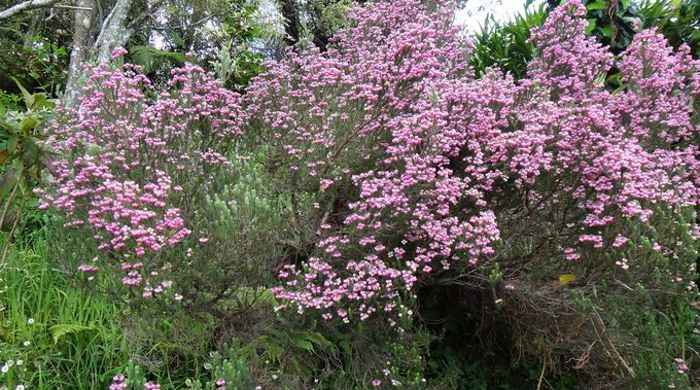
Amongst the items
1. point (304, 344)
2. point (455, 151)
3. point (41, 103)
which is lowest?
point (304, 344)

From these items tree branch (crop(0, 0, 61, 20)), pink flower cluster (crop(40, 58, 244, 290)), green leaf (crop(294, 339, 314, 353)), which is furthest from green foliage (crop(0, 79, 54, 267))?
green leaf (crop(294, 339, 314, 353))

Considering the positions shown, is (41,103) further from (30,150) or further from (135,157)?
(135,157)

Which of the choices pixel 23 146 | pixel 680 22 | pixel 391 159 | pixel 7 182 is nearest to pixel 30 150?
pixel 23 146

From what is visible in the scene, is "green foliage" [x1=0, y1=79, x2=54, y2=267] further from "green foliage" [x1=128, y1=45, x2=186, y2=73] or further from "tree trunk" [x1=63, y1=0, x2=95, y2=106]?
"green foliage" [x1=128, y1=45, x2=186, y2=73]

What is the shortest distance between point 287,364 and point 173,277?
0.88 meters

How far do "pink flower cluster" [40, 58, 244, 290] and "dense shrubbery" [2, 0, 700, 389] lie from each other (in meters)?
0.01

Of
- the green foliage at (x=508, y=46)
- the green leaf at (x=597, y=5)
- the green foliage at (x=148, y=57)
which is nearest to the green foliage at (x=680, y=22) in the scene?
the green leaf at (x=597, y=5)

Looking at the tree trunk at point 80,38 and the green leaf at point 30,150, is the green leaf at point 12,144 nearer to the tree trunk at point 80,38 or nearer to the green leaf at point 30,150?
the green leaf at point 30,150

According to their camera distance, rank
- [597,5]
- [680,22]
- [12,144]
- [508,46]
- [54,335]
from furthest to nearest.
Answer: [508,46], [597,5], [680,22], [12,144], [54,335]

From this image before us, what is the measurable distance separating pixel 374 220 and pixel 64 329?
5.91ft

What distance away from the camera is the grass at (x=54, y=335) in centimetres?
287

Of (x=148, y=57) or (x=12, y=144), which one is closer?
(x=12, y=144)

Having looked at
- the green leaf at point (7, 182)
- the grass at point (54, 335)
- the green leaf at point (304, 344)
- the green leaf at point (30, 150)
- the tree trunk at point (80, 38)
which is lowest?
the grass at point (54, 335)

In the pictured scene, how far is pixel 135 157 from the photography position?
2799 millimetres
